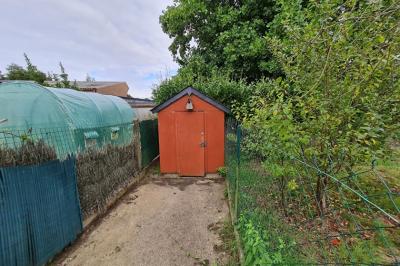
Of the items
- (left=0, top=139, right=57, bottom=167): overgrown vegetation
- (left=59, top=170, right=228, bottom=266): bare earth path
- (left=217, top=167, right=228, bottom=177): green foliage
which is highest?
(left=0, top=139, right=57, bottom=167): overgrown vegetation

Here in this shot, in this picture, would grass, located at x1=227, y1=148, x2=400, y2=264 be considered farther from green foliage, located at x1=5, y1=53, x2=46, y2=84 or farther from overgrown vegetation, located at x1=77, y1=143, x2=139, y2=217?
green foliage, located at x1=5, y1=53, x2=46, y2=84

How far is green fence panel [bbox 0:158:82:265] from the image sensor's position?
2887 mm

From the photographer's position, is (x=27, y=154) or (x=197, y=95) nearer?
(x=27, y=154)

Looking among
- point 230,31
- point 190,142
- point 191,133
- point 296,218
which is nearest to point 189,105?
point 191,133

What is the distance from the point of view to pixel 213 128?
7812mm

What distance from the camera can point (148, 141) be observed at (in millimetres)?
8930

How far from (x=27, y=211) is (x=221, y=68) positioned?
10.0 m

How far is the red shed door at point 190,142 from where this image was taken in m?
7.78

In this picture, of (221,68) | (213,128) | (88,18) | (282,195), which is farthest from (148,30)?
(282,195)

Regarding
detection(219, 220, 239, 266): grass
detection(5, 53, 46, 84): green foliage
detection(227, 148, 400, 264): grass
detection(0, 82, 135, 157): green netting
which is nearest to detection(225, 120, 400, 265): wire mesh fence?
detection(227, 148, 400, 264): grass

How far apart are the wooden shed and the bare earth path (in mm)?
1374

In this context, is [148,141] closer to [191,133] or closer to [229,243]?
[191,133]

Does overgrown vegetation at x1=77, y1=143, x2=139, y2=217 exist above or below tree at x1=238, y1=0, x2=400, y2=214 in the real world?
below

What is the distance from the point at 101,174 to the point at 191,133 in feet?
Result: 11.5
